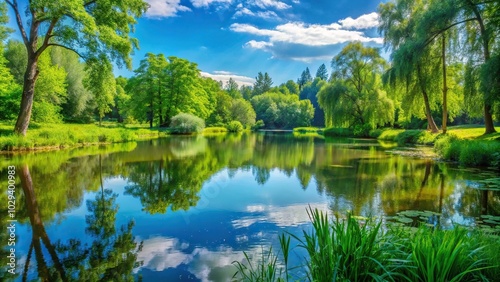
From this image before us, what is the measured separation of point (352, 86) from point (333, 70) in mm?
3108

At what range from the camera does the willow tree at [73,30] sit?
603 inches

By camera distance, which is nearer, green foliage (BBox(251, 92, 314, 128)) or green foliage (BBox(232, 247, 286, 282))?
green foliage (BBox(232, 247, 286, 282))

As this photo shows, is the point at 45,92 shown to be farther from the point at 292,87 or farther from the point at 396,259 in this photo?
the point at 292,87

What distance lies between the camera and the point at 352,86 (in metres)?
37.6

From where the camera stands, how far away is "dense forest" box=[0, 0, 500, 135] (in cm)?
1638

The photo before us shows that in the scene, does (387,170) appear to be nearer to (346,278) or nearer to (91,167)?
(346,278)

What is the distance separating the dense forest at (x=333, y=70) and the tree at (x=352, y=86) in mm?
118

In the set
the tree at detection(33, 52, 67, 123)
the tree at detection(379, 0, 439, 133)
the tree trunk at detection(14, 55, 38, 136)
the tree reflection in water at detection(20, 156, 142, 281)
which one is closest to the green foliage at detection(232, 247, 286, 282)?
the tree reflection in water at detection(20, 156, 142, 281)

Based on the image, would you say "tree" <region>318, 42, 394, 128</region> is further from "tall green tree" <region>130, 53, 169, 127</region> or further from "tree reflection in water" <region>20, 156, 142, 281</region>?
"tree reflection in water" <region>20, 156, 142, 281</region>

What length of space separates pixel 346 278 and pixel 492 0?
1788cm

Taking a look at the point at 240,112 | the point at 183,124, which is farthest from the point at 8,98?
the point at 240,112

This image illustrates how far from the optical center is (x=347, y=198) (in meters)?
7.99

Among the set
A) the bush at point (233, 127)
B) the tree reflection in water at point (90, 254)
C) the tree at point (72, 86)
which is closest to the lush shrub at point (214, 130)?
the bush at point (233, 127)

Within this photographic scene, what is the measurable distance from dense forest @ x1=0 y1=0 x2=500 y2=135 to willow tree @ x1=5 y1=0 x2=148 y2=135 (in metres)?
0.05
